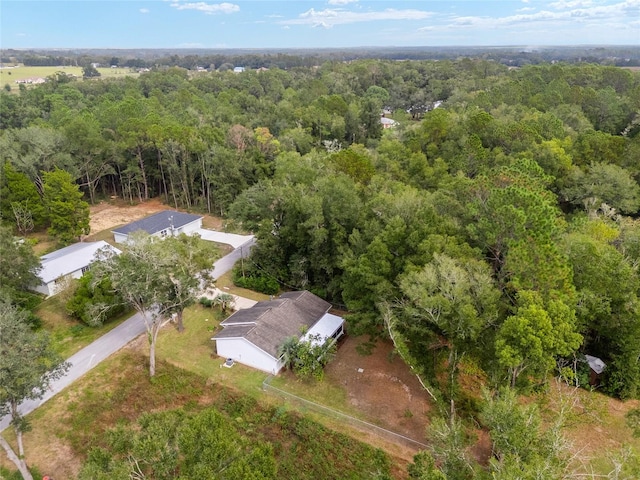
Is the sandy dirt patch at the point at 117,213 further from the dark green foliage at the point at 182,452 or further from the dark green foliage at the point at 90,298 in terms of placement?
the dark green foliage at the point at 182,452

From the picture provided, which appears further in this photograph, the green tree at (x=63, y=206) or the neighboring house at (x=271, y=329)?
the green tree at (x=63, y=206)

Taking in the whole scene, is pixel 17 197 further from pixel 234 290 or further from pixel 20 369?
pixel 20 369

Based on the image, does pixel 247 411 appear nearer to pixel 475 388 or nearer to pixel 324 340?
pixel 324 340

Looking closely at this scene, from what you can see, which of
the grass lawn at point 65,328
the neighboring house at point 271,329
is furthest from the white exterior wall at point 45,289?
the neighboring house at point 271,329

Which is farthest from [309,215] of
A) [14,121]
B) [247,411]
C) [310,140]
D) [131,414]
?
[14,121]

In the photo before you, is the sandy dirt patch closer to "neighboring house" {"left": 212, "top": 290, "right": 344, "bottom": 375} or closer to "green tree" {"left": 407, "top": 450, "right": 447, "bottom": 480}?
"neighboring house" {"left": 212, "top": 290, "right": 344, "bottom": 375}
